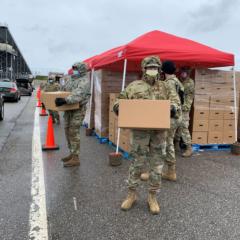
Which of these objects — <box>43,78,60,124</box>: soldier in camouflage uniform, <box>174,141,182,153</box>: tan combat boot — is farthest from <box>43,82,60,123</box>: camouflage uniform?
<box>174,141,182,153</box>: tan combat boot

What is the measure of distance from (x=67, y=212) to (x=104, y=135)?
421cm

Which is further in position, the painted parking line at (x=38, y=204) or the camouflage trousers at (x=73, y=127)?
the camouflage trousers at (x=73, y=127)

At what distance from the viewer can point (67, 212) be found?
12.1 ft

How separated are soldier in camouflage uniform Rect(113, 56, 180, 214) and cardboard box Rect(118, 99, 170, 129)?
0.13m

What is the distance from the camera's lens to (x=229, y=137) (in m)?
7.32

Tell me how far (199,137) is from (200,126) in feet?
0.87

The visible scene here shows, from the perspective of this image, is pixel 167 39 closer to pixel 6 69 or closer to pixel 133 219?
pixel 133 219

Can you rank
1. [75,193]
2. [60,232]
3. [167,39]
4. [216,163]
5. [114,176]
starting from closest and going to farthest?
[60,232]
[75,193]
[114,176]
[216,163]
[167,39]

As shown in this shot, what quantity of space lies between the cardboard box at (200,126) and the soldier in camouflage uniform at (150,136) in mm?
3474

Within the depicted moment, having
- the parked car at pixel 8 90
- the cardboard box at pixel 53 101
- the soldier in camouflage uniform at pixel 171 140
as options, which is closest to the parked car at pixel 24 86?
the parked car at pixel 8 90

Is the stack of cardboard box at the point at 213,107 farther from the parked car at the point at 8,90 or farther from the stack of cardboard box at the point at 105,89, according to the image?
the parked car at the point at 8,90

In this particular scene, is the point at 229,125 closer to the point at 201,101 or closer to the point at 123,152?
the point at 201,101

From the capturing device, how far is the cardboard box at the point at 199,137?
23.2ft

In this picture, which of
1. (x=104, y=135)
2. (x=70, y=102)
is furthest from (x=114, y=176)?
(x=104, y=135)
